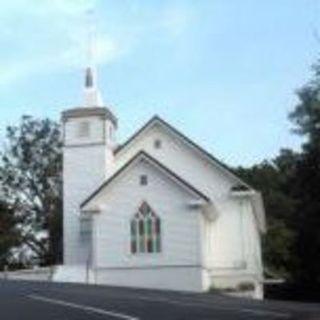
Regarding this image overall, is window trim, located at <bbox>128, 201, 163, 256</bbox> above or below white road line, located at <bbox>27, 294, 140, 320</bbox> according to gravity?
above

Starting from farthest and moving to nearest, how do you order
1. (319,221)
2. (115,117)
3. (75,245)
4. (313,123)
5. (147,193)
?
(319,221) < (115,117) < (75,245) < (147,193) < (313,123)

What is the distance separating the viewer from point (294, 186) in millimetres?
59750

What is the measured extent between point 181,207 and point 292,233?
26.0m

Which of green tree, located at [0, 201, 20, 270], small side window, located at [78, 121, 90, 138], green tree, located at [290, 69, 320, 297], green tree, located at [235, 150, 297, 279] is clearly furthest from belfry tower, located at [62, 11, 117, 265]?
green tree, located at [0, 201, 20, 270]

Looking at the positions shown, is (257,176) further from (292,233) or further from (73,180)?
(73,180)

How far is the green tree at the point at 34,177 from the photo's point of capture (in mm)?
79125

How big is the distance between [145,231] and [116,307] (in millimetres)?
23582

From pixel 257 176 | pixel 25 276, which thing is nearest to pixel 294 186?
pixel 25 276

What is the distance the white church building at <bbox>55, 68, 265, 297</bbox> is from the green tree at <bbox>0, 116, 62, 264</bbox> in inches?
931

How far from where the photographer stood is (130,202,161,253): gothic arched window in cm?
4856

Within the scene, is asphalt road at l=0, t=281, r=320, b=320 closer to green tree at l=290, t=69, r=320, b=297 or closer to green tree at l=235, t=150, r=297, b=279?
green tree at l=290, t=69, r=320, b=297

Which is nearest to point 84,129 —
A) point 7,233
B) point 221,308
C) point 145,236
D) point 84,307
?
point 145,236

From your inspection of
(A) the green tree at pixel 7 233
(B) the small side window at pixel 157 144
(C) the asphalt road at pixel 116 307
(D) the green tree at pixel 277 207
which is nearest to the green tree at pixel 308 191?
(D) the green tree at pixel 277 207

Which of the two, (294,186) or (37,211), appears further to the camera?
(37,211)
